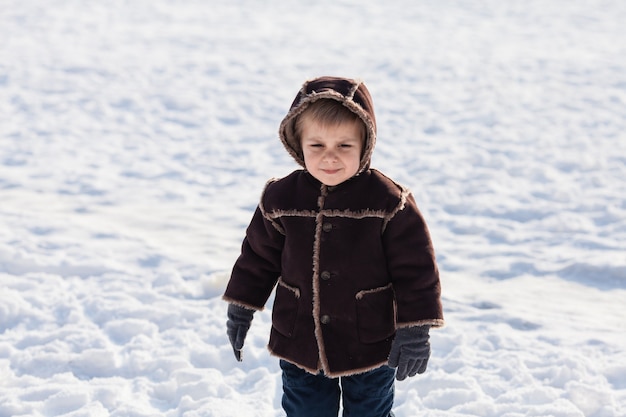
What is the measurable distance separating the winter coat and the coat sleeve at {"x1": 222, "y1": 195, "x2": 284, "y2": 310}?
0.04 meters

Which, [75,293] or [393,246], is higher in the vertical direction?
[393,246]

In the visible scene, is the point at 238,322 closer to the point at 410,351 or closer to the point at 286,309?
the point at 286,309

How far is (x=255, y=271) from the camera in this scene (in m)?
2.58

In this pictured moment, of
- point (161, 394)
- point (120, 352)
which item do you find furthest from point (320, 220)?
point (120, 352)

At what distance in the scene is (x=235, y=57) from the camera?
12.1 metres

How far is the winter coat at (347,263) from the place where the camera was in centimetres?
234

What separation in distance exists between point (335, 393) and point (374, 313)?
361 millimetres

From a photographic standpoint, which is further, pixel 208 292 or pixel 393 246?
pixel 208 292

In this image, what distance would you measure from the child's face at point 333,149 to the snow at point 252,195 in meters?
1.44

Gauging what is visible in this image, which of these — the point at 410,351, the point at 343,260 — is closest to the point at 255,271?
the point at 343,260

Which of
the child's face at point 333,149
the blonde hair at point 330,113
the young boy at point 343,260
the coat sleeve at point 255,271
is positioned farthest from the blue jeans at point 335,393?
the blonde hair at point 330,113

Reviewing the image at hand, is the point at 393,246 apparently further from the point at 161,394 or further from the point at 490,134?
the point at 490,134

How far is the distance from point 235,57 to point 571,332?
29.0 feet

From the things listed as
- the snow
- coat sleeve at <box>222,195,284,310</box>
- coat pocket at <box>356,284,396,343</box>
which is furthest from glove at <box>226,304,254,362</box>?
the snow
